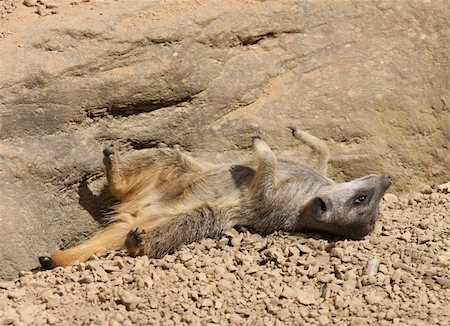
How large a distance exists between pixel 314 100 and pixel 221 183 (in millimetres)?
903

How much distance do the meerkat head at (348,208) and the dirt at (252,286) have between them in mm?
142

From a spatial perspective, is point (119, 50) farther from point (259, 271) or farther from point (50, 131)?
point (259, 271)

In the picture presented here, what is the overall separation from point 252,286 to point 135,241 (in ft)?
2.59

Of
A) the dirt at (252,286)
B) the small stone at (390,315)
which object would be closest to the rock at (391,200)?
the dirt at (252,286)

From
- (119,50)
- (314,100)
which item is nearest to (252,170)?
(314,100)

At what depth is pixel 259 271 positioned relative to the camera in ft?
14.4

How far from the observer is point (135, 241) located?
461 cm

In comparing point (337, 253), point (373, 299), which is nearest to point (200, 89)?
A: point (337, 253)

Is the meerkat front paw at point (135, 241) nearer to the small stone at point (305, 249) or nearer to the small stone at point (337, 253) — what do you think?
the small stone at point (305, 249)

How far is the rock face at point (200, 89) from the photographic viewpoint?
4.65 metres

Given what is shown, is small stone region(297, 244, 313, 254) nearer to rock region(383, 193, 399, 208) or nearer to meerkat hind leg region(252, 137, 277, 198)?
meerkat hind leg region(252, 137, 277, 198)

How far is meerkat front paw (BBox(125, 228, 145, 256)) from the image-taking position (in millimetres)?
4596

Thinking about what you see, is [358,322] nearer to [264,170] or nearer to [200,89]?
[264,170]

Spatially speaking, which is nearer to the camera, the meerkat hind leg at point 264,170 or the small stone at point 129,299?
the small stone at point 129,299
